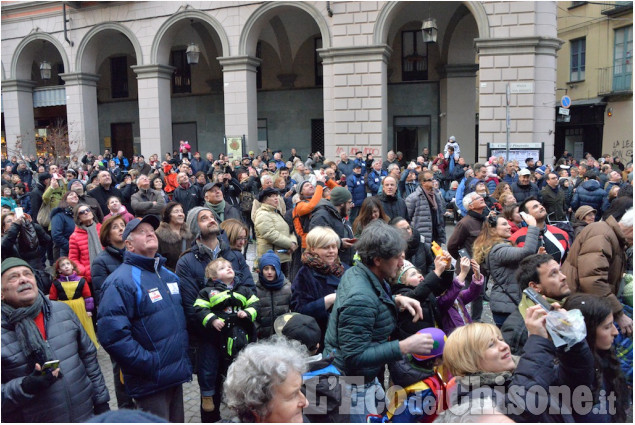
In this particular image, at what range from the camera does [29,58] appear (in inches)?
979

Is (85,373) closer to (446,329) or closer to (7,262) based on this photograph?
(7,262)

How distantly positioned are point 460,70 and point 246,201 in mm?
14237

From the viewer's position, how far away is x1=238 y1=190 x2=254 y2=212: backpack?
11609 millimetres

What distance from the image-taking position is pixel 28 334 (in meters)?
3.15

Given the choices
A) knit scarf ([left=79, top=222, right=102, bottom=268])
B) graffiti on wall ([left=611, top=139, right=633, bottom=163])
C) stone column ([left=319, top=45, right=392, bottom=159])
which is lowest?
knit scarf ([left=79, top=222, right=102, bottom=268])

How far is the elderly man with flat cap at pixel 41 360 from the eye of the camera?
3.06 metres

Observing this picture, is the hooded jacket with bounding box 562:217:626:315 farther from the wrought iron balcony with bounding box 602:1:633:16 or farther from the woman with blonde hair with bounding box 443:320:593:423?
the wrought iron balcony with bounding box 602:1:633:16

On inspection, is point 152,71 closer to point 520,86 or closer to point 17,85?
point 17,85

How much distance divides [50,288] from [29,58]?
23.5m

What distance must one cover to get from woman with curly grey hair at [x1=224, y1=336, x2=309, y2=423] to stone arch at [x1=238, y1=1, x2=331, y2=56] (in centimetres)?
1746

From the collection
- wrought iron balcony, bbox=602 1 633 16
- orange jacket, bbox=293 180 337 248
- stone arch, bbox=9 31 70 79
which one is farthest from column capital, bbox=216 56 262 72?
wrought iron balcony, bbox=602 1 633 16

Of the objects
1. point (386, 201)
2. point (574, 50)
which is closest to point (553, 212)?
point (386, 201)

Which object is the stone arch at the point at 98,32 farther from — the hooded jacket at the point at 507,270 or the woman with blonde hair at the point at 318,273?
the hooded jacket at the point at 507,270

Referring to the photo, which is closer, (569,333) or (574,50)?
(569,333)
